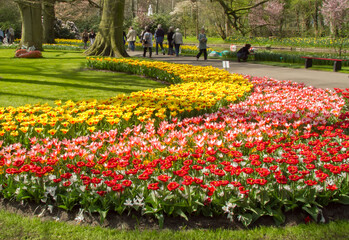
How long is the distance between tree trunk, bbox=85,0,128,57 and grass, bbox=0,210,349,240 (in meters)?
13.3

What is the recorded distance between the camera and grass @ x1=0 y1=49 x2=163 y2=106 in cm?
806

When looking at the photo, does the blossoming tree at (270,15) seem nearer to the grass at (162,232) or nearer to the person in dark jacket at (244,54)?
the person in dark jacket at (244,54)

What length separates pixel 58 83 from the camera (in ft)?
32.8

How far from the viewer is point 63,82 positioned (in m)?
10.2

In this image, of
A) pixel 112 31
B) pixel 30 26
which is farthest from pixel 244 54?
pixel 30 26

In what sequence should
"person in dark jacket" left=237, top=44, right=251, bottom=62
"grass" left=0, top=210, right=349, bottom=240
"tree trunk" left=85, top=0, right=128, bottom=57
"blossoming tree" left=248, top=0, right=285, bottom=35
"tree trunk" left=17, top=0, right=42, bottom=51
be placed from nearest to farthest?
"grass" left=0, top=210, right=349, bottom=240
"tree trunk" left=85, top=0, right=128, bottom=57
"person in dark jacket" left=237, top=44, right=251, bottom=62
"tree trunk" left=17, top=0, right=42, bottom=51
"blossoming tree" left=248, top=0, right=285, bottom=35

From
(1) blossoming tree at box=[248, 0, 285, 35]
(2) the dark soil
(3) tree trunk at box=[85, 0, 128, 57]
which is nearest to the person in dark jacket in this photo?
(3) tree trunk at box=[85, 0, 128, 57]

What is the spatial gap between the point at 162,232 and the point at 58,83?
8141mm

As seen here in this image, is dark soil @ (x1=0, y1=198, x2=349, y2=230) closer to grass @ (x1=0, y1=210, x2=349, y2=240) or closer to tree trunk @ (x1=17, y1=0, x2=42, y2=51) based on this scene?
grass @ (x1=0, y1=210, x2=349, y2=240)

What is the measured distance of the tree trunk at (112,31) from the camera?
51.2 feet

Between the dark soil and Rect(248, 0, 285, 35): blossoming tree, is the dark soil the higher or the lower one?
the lower one

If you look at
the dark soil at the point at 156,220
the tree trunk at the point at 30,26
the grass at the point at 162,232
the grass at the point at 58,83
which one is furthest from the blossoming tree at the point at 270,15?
the grass at the point at 162,232

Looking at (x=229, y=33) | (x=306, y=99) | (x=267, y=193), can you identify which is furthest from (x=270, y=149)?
(x=229, y=33)

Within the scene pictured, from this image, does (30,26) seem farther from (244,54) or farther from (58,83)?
(244,54)
